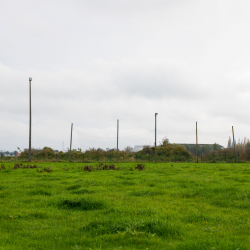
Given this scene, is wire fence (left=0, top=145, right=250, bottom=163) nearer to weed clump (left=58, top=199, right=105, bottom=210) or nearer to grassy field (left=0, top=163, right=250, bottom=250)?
grassy field (left=0, top=163, right=250, bottom=250)

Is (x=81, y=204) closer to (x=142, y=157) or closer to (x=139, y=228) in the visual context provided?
(x=139, y=228)

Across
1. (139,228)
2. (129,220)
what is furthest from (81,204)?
(139,228)

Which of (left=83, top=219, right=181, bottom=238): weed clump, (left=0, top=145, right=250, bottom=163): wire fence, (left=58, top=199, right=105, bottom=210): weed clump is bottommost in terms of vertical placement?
(left=0, top=145, right=250, bottom=163): wire fence

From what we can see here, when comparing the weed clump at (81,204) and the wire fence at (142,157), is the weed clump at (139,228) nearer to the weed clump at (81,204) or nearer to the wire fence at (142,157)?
the weed clump at (81,204)

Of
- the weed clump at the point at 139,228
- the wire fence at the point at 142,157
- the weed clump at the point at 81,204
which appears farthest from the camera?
the wire fence at the point at 142,157

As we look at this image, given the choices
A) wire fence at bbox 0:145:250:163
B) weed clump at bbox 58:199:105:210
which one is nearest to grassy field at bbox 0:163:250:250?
weed clump at bbox 58:199:105:210

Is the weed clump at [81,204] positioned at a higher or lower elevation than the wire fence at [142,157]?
higher

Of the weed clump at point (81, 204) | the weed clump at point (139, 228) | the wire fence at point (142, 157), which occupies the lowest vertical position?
the wire fence at point (142, 157)

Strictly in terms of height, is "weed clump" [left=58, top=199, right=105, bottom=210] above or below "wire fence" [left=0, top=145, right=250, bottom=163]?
above

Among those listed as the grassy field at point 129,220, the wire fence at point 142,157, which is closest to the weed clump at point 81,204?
the grassy field at point 129,220

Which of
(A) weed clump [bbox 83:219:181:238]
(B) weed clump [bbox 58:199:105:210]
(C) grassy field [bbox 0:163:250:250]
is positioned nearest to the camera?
(C) grassy field [bbox 0:163:250:250]

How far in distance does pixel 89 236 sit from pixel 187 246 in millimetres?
1880

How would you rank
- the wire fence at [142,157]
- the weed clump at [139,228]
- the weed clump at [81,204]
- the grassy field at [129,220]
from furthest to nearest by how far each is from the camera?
the wire fence at [142,157] < the weed clump at [81,204] < the weed clump at [139,228] < the grassy field at [129,220]

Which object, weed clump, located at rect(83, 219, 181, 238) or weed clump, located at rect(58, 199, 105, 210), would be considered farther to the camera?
weed clump, located at rect(58, 199, 105, 210)
